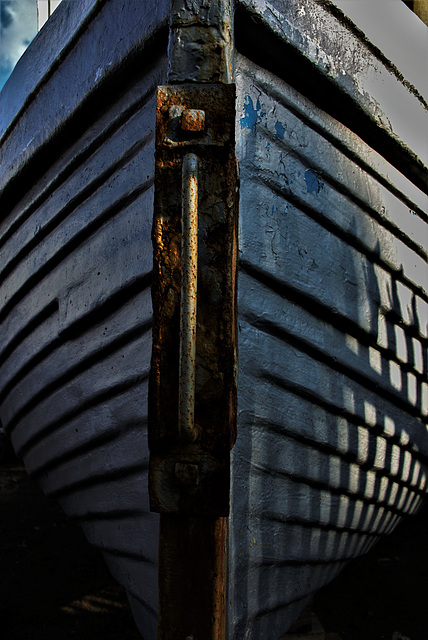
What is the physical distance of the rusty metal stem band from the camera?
793 mm

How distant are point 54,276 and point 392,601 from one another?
2.34 meters

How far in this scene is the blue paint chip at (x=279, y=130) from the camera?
1229 mm

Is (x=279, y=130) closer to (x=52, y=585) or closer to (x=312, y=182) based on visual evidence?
(x=312, y=182)

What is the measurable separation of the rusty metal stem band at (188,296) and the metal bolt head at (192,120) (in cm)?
5

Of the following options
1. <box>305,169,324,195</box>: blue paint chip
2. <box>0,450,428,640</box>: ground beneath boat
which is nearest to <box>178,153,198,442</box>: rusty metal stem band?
<box>305,169,324,195</box>: blue paint chip

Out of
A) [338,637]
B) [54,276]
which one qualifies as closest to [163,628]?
[54,276]

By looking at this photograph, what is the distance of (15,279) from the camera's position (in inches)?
69.9

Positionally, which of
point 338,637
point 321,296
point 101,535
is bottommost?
point 338,637

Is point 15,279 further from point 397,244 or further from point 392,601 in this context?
point 392,601

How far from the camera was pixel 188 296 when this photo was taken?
814 millimetres

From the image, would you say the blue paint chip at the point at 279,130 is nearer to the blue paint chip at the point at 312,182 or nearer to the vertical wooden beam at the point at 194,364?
the blue paint chip at the point at 312,182

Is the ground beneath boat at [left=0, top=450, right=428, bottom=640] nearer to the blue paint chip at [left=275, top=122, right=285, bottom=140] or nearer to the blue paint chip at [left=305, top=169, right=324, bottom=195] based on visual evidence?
the blue paint chip at [left=305, top=169, right=324, bottom=195]

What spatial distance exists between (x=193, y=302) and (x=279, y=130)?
666mm

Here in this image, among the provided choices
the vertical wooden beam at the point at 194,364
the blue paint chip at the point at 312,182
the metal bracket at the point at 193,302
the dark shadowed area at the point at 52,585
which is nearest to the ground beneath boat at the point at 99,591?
the dark shadowed area at the point at 52,585
